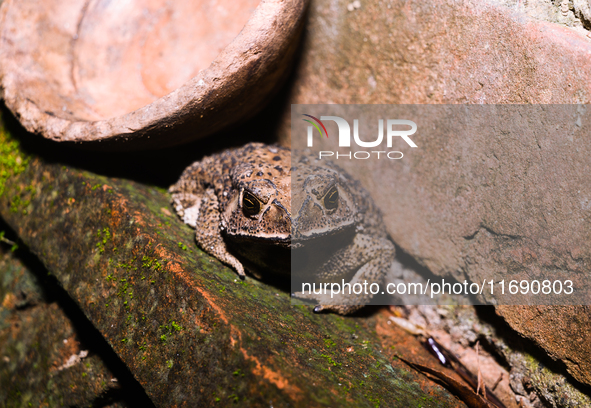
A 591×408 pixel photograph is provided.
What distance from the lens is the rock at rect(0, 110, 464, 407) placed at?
6.23ft

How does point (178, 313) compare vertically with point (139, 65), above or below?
below

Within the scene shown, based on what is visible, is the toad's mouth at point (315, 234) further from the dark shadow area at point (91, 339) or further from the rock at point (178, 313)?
the dark shadow area at point (91, 339)

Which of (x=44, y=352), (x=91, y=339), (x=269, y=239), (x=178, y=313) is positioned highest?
(x=269, y=239)

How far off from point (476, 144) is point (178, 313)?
Result: 211 cm

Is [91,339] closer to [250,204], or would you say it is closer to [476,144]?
[250,204]

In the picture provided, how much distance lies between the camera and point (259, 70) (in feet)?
8.63

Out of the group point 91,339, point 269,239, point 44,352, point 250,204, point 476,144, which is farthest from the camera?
point 44,352

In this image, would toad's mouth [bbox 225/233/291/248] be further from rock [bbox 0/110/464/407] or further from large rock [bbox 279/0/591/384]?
large rock [bbox 279/0/591/384]

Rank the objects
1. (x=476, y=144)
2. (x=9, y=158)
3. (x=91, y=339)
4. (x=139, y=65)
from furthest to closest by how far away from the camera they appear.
A: (x=139, y=65) < (x=9, y=158) < (x=91, y=339) < (x=476, y=144)

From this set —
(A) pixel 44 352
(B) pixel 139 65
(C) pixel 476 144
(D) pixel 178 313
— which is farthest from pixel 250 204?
(A) pixel 44 352

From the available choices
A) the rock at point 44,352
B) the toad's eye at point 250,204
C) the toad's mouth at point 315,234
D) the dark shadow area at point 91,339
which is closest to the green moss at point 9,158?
the dark shadow area at point 91,339

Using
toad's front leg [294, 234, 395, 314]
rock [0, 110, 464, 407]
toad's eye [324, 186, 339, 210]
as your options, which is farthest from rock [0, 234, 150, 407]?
toad's eye [324, 186, 339, 210]

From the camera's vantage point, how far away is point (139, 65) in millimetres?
3438

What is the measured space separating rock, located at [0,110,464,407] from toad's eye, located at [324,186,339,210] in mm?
717
